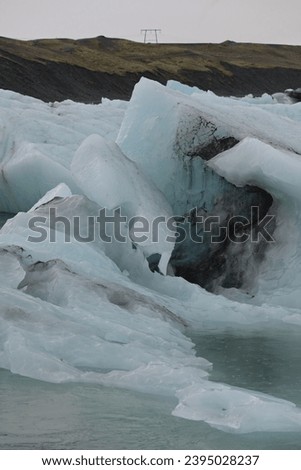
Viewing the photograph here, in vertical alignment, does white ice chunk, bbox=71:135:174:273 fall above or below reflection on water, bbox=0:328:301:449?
above

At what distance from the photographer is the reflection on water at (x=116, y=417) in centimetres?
547

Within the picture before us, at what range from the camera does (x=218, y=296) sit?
973 centimetres

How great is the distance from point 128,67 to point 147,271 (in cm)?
5697

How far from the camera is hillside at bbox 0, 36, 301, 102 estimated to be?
2012 inches

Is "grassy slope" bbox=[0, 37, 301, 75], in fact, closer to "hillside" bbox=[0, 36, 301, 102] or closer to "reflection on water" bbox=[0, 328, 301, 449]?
"hillside" bbox=[0, 36, 301, 102]

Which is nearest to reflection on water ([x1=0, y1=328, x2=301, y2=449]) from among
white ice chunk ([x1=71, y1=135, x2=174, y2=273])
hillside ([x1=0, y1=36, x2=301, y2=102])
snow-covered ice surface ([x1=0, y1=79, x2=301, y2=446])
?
snow-covered ice surface ([x1=0, y1=79, x2=301, y2=446])

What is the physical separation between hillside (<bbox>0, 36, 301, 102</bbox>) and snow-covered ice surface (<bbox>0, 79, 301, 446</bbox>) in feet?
116

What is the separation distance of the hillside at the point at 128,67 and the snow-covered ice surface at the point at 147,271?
35.2 metres

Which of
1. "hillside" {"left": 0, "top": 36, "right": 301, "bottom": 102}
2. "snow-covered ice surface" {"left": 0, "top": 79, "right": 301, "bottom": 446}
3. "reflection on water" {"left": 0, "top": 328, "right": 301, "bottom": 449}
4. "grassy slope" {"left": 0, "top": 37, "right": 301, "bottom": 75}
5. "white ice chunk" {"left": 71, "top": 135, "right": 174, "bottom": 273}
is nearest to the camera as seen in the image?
"reflection on water" {"left": 0, "top": 328, "right": 301, "bottom": 449}

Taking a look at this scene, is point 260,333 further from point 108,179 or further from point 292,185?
point 108,179

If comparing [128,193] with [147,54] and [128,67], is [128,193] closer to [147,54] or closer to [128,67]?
[128,67]

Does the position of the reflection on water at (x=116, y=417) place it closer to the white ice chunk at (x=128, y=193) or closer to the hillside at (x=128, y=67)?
the white ice chunk at (x=128, y=193)

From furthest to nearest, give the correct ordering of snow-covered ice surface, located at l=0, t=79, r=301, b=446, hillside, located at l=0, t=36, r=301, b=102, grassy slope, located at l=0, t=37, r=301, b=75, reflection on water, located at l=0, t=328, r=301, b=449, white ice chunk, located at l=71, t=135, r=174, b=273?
grassy slope, located at l=0, t=37, r=301, b=75, hillside, located at l=0, t=36, r=301, b=102, white ice chunk, located at l=71, t=135, r=174, b=273, snow-covered ice surface, located at l=0, t=79, r=301, b=446, reflection on water, located at l=0, t=328, r=301, b=449

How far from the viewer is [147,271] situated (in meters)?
9.95
